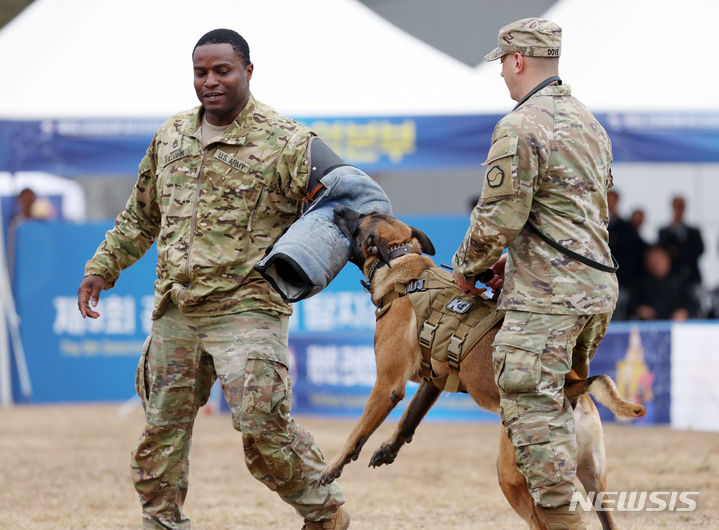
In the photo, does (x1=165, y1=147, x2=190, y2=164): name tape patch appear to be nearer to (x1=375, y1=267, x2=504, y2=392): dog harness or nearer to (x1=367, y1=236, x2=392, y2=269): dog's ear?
(x1=367, y1=236, x2=392, y2=269): dog's ear

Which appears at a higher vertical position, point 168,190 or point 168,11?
point 168,11

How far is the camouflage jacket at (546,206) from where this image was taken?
375 cm

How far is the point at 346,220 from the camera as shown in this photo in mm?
4367

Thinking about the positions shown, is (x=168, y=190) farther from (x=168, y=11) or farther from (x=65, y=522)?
(x=168, y=11)

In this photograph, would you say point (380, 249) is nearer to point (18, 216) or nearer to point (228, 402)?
point (228, 402)

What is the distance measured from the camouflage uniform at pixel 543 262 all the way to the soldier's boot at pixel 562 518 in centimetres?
5

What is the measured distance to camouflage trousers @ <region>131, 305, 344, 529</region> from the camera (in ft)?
13.6

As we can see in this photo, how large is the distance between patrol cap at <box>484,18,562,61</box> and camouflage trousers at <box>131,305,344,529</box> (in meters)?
1.54

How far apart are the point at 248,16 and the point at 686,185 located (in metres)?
8.40

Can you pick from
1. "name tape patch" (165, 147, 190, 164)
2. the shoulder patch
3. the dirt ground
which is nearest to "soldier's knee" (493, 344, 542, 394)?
the shoulder patch

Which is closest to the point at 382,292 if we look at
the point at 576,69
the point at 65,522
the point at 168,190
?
the point at 168,190

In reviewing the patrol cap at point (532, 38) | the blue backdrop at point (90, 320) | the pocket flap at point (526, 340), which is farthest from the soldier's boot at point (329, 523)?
the blue backdrop at point (90, 320)

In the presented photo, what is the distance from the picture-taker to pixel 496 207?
12.4ft

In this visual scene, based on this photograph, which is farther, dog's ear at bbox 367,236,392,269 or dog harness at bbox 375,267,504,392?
dog's ear at bbox 367,236,392,269
